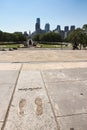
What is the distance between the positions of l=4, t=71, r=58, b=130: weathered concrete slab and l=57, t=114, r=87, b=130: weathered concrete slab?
187 mm

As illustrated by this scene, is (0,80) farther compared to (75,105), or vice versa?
(0,80)

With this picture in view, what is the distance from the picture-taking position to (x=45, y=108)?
5.09 metres

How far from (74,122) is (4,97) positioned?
2.51m

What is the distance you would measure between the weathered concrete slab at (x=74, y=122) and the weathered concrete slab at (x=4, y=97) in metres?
1.38

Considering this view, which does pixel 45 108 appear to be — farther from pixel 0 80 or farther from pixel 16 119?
pixel 0 80

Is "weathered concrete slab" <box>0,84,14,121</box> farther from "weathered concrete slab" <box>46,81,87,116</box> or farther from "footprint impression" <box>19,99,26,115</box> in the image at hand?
"weathered concrete slab" <box>46,81,87,116</box>

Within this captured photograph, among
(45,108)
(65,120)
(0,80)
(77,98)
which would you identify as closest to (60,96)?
(77,98)

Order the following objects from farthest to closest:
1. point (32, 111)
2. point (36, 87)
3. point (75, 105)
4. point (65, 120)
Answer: point (36, 87)
point (75, 105)
point (32, 111)
point (65, 120)

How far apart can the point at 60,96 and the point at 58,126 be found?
196 centimetres

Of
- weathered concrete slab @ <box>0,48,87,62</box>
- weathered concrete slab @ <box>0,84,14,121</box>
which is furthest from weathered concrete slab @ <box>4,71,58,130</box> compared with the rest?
weathered concrete slab @ <box>0,48,87,62</box>

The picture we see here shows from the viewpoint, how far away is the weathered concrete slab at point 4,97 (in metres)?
4.89

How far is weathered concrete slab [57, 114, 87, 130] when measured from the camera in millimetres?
4133

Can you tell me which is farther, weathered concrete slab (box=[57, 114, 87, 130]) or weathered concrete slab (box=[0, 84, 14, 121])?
weathered concrete slab (box=[0, 84, 14, 121])

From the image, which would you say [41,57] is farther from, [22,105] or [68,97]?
[22,105]
